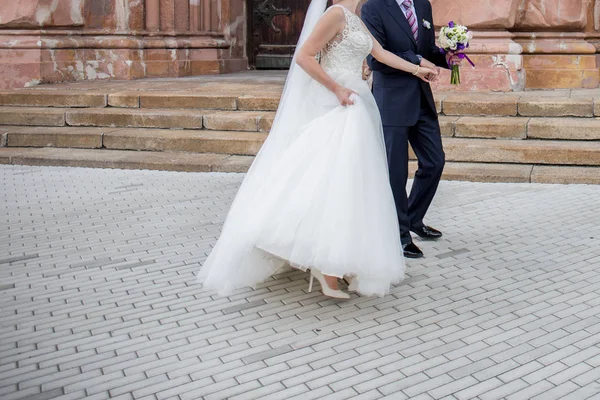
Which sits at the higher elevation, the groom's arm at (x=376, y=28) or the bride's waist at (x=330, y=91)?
the groom's arm at (x=376, y=28)

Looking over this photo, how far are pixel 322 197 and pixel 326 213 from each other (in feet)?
0.33

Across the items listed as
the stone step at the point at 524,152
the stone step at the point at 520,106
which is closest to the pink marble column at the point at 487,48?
the stone step at the point at 520,106

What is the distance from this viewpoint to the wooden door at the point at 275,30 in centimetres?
1404

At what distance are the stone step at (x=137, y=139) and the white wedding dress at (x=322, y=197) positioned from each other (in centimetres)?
390

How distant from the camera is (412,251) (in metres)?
5.24

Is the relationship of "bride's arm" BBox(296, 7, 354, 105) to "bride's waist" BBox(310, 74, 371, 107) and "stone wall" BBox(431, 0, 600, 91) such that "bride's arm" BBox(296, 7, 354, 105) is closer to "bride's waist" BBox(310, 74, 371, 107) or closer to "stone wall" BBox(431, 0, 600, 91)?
"bride's waist" BBox(310, 74, 371, 107)

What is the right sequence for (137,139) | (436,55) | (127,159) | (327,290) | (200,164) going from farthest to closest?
(137,139)
(127,159)
(200,164)
(436,55)
(327,290)

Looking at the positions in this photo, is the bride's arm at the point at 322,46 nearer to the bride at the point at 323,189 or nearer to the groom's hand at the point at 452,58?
the bride at the point at 323,189

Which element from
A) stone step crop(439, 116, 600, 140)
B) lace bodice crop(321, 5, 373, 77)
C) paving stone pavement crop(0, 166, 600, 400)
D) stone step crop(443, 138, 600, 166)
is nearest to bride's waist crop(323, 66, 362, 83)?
lace bodice crop(321, 5, 373, 77)

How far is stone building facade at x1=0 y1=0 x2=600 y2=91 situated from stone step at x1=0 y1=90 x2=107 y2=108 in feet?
2.97

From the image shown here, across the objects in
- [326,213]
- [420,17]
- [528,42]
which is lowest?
[326,213]

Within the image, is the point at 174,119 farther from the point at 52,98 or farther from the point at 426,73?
the point at 426,73

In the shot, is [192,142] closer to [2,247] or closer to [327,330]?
[2,247]

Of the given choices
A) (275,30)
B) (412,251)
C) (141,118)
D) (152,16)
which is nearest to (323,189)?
(412,251)
